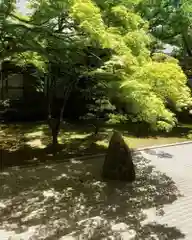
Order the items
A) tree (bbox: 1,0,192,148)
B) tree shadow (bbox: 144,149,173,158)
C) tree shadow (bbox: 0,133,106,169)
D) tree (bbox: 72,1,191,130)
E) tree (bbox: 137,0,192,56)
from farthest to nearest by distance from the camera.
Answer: tree (bbox: 137,0,192,56) < tree shadow (bbox: 144,149,173,158) < tree shadow (bbox: 0,133,106,169) < tree (bbox: 1,0,192,148) < tree (bbox: 72,1,191,130)

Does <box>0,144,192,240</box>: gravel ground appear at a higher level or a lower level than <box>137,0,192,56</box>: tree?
lower

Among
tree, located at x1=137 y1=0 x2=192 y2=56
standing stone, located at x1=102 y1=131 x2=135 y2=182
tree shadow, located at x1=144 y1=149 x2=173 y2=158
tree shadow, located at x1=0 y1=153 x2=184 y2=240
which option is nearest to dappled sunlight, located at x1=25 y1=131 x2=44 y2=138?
tree shadow, located at x1=0 y1=153 x2=184 y2=240

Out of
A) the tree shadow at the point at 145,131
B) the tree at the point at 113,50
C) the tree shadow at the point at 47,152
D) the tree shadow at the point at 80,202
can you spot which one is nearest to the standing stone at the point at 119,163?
the tree shadow at the point at 80,202

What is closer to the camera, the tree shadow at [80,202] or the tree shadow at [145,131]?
the tree shadow at [80,202]

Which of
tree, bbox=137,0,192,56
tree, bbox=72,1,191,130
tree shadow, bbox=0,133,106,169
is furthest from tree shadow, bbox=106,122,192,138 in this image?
tree, bbox=72,1,191,130

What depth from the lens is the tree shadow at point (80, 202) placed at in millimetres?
6562

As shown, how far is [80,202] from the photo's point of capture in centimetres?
784

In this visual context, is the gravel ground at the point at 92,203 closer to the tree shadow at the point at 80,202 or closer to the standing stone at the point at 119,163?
the tree shadow at the point at 80,202

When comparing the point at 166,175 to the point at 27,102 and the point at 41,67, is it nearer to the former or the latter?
the point at 41,67

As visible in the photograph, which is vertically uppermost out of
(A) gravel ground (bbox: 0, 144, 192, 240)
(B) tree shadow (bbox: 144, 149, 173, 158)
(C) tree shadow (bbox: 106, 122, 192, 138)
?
(C) tree shadow (bbox: 106, 122, 192, 138)

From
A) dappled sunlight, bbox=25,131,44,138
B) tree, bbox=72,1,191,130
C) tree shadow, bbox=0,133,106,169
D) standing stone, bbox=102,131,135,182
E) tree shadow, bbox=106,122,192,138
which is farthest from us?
tree shadow, bbox=106,122,192,138

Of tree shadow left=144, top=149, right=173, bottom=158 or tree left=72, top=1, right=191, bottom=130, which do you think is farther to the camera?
tree shadow left=144, top=149, right=173, bottom=158

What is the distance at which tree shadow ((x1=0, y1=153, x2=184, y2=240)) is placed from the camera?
656 centimetres

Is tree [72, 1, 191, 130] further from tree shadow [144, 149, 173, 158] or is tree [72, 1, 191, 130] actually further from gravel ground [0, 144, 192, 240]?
tree shadow [144, 149, 173, 158]
